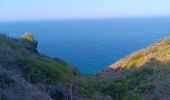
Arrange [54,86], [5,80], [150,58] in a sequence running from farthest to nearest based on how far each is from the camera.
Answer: [150,58] < [54,86] < [5,80]

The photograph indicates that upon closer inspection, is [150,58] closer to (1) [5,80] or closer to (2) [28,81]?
(2) [28,81]

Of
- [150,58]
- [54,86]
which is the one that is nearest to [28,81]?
[54,86]

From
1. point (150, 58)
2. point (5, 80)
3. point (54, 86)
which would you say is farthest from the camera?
point (150, 58)

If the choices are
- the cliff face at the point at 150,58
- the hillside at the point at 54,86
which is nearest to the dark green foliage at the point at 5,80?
the hillside at the point at 54,86

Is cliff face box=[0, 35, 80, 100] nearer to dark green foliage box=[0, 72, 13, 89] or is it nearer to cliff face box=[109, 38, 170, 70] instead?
dark green foliage box=[0, 72, 13, 89]

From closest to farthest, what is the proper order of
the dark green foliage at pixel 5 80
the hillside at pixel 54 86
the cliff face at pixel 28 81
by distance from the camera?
the cliff face at pixel 28 81 < the hillside at pixel 54 86 < the dark green foliage at pixel 5 80

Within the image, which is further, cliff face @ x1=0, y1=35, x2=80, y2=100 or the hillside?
the hillside

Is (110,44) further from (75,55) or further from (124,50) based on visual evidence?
(75,55)

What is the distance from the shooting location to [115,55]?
8244 centimetres

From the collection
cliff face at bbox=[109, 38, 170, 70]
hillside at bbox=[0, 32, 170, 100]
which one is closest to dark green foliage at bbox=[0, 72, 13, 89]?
hillside at bbox=[0, 32, 170, 100]

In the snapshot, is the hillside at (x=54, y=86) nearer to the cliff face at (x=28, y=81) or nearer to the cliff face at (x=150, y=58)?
the cliff face at (x=28, y=81)

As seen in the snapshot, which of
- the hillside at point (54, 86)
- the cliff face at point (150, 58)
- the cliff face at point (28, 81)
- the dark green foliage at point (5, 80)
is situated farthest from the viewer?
the cliff face at point (150, 58)

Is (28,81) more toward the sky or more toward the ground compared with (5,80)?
more toward the ground

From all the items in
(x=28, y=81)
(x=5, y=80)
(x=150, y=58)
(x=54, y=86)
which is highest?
(x=5, y=80)
